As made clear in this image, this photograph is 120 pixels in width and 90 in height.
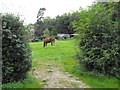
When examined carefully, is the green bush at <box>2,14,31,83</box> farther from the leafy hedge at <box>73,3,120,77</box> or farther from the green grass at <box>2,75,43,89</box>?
the leafy hedge at <box>73,3,120,77</box>

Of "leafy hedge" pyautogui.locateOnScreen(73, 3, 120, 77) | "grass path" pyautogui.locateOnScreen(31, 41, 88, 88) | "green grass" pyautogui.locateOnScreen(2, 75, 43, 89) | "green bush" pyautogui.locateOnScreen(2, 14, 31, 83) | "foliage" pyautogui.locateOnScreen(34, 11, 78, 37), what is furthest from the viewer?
"foliage" pyautogui.locateOnScreen(34, 11, 78, 37)

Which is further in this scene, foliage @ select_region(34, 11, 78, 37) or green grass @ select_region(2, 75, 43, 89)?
foliage @ select_region(34, 11, 78, 37)

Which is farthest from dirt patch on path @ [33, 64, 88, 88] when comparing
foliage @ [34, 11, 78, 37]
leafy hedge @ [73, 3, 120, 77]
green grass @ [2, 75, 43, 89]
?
foliage @ [34, 11, 78, 37]

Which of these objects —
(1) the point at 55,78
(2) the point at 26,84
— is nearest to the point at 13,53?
(2) the point at 26,84

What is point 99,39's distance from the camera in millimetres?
8477

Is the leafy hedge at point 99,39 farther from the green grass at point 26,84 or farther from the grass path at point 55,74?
the green grass at point 26,84

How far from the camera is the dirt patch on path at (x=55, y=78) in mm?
6938

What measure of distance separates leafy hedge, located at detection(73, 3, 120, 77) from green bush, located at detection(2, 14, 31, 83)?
2.26m

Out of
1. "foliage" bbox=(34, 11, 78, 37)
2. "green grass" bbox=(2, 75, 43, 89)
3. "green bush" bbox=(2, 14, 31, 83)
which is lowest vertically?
"green grass" bbox=(2, 75, 43, 89)

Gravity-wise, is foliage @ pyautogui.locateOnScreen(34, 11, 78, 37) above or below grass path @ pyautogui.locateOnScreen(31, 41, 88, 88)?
above

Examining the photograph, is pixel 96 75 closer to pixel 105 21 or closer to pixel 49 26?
pixel 105 21

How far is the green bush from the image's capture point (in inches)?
272

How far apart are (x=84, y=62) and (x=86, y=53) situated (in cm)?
34

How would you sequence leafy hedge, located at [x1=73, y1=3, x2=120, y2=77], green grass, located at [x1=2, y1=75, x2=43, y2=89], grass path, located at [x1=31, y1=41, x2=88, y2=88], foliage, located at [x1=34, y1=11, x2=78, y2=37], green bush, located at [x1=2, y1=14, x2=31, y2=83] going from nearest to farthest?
green grass, located at [x1=2, y1=75, x2=43, y2=89], green bush, located at [x1=2, y1=14, x2=31, y2=83], grass path, located at [x1=31, y1=41, x2=88, y2=88], leafy hedge, located at [x1=73, y1=3, x2=120, y2=77], foliage, located at [x1=34, y1=11, x2=78, y2=37]
